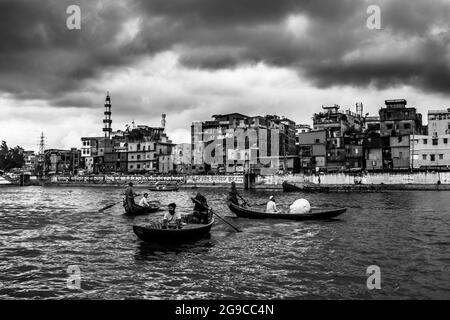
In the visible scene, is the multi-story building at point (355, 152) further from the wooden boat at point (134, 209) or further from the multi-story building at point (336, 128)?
the wooden boat at point (134, 209)

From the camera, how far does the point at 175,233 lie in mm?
19812

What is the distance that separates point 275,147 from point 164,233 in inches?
3385

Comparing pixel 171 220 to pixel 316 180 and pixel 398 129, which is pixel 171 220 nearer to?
pixel 316 180

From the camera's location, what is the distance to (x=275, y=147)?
104m

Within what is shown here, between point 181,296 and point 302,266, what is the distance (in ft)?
19.8

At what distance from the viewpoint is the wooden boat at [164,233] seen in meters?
19.4

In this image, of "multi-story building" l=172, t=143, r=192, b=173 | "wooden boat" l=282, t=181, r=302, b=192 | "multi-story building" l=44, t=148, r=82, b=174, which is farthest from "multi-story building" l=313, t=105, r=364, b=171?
"multi-story building" l=44, t=148, r=82, b=174

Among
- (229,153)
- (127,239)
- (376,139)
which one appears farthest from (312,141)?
(127,239)

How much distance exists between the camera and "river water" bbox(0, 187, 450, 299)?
535 inches

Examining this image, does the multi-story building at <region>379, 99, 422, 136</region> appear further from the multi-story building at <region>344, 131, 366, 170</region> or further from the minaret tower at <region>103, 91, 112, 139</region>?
the minaret tower at <region>103, 91, 112, 139</region>

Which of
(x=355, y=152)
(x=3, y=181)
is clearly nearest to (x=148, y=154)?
(x=3, y=181)

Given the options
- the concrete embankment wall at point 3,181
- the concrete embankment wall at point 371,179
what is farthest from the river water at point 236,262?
the concrete embankment wall at point 3,181

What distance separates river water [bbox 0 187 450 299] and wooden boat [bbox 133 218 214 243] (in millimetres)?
502
